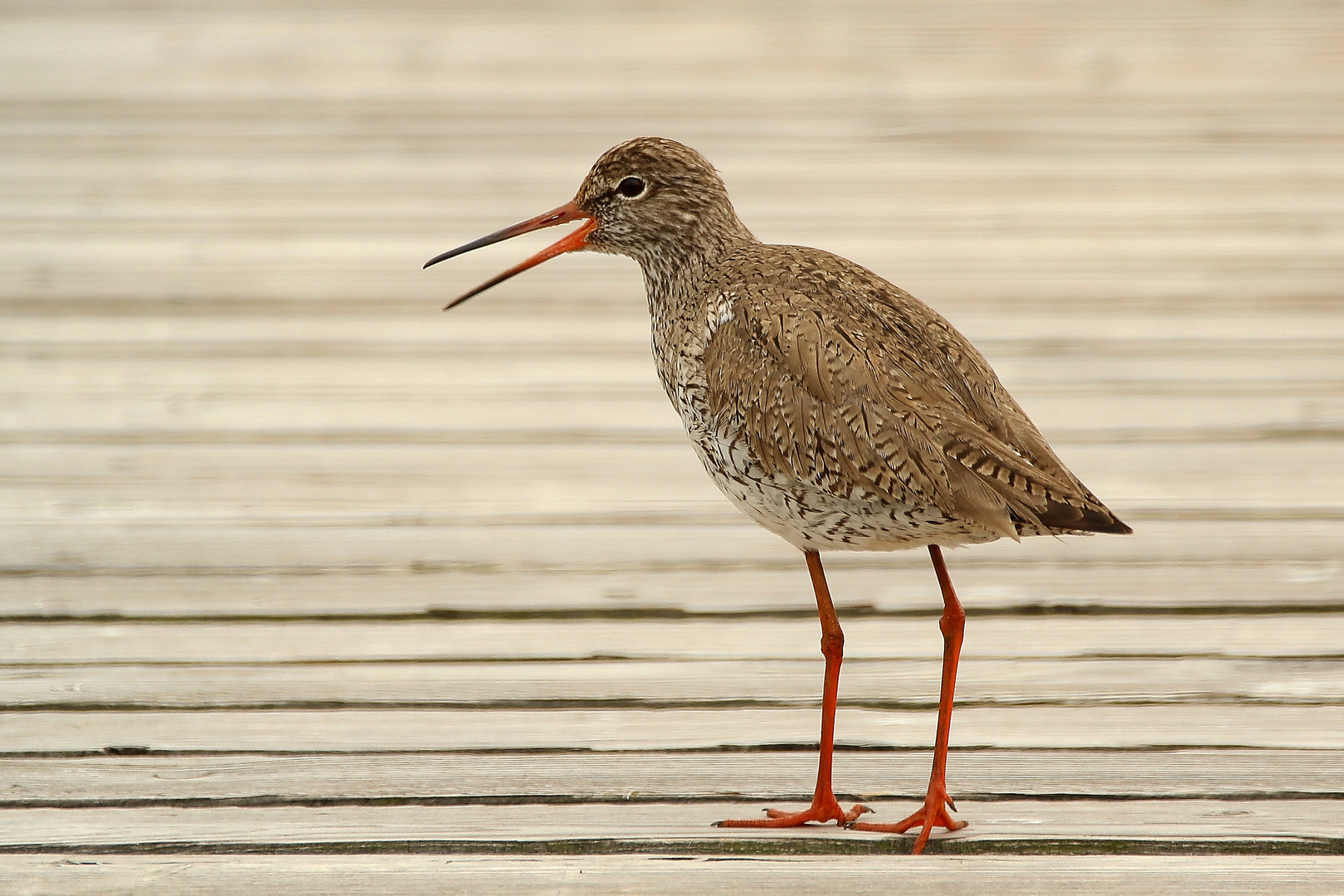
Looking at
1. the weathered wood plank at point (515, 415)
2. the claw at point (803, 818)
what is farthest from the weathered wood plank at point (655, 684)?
the weathered wood plank at point (515, 415)

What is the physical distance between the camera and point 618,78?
655 cm

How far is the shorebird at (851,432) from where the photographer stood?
2404 millimetres

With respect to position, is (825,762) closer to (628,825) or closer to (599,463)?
(628,825)

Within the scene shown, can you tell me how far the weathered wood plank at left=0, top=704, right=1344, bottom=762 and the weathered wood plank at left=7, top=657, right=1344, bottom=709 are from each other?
0.05 metres

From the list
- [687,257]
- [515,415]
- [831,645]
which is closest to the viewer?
[831,645]

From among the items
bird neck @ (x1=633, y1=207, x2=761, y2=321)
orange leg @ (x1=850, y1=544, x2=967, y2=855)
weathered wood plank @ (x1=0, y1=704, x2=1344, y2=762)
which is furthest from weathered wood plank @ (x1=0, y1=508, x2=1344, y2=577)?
A: orange leg @ (x1=850, y1=544, x2=967, y2=855)

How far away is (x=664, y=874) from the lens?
7.91 feet

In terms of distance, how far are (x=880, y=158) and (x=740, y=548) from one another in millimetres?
2755

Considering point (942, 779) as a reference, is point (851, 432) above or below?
above

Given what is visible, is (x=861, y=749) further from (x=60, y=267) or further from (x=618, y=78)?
(x=618, y=78)

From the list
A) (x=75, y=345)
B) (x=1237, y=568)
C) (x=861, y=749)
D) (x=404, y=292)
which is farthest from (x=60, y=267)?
(x=1237, y=568)

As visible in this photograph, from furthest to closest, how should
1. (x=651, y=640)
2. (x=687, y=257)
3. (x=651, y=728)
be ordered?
(x=651, y=640)
(x=687, y=257)
(x=651, y=728)

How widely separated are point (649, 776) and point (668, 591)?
876 millimetres

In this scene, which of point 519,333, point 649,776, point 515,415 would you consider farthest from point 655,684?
point 519,333
